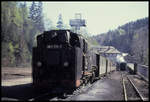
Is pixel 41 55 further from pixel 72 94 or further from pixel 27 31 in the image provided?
pixel 27 31

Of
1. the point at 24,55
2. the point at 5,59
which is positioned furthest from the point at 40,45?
the point at 24,55

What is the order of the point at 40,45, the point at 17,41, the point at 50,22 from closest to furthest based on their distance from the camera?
1. the point at 40,45
2. the point at 17,41
3. the point at 50,22

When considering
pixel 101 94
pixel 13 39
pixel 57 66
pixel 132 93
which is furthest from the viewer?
pixel 13 39

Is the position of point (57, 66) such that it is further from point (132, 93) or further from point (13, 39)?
point (13, 39)

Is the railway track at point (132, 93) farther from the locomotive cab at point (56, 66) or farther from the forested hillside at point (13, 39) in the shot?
the forested hillside at point (13, 39)

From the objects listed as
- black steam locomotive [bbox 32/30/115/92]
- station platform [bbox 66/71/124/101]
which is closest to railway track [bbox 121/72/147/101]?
station platform [bbox 66/71/124/101]

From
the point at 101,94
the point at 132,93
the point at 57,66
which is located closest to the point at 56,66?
the point at 57,66

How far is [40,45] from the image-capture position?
16.7 m

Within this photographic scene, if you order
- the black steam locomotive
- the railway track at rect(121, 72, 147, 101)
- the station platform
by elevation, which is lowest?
the railway track at rect(121, 72, 147, 101)

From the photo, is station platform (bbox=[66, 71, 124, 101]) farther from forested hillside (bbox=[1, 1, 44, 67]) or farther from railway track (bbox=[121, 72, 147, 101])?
forested hillside (bbox=[1, 1, 44, 67])

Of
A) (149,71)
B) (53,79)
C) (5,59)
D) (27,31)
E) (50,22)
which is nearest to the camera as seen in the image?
(53,79)

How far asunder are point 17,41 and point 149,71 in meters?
35.5

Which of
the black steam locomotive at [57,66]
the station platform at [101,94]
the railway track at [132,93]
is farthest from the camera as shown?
the railway track at [132,93]

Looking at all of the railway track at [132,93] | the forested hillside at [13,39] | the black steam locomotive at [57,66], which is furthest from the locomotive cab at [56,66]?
the forested hillside at [13,39]
